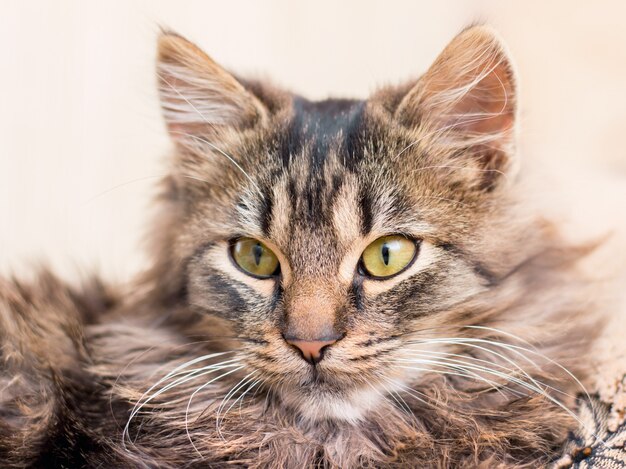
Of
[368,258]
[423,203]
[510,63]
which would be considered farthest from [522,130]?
[368,258]

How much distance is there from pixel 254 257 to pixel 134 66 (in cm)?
116

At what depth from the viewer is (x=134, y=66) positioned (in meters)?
2.43

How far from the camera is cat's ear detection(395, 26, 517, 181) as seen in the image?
147 centimetres

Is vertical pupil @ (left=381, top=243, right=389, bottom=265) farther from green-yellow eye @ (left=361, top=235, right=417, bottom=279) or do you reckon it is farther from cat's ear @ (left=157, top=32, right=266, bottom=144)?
cat's ear @ (left=157, top=32, right=266, bottom=144)

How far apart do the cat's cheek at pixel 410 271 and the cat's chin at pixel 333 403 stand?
0.19 meters

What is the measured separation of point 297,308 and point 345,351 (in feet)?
0.39

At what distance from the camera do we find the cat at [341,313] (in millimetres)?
1418

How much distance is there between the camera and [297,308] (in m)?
1.36

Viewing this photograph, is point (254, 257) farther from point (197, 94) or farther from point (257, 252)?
Result: point (197, 94)

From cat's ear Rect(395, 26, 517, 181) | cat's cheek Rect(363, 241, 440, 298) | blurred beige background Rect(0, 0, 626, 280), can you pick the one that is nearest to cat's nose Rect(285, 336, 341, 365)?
cat's cheek Rect(363, 241, 440, 298)

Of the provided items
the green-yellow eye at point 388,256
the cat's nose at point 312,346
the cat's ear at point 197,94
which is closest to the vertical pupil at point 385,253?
the green-yellow eye at point 388,256

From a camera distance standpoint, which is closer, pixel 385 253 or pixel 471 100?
pixel 385 253

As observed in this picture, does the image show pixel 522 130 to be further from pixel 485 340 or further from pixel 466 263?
pixel 485 340

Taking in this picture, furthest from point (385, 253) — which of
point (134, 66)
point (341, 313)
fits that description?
point (134, 66)
